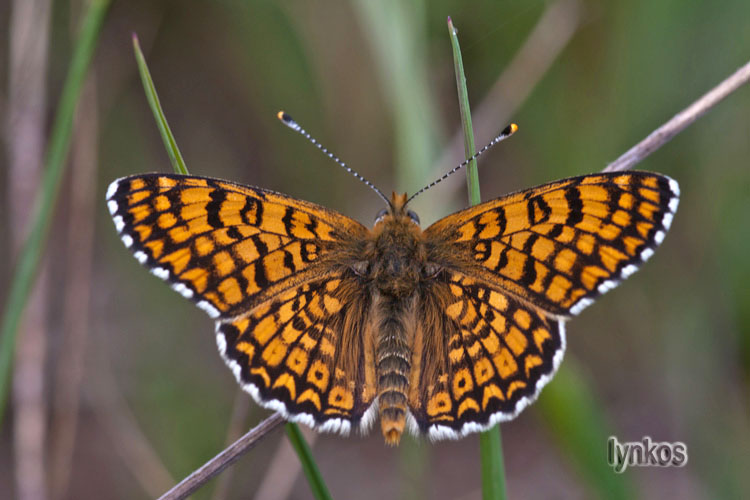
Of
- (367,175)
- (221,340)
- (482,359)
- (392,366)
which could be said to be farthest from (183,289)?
(367,175)

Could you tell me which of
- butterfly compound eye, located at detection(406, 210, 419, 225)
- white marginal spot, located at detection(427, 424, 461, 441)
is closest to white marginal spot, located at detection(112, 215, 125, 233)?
butterfly compound eye, located at detection(406, 210, 419, 225)

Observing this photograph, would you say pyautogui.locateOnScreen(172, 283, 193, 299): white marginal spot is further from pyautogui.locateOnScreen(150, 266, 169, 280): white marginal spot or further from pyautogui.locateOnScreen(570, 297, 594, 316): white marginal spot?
pyautogui.locateOnScreen(570, 297, 594, 316): white marginal spot

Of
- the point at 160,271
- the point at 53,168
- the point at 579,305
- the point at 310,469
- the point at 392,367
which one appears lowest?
the point at 310,469

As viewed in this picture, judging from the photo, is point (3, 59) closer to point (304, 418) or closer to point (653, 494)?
point (304, 418)

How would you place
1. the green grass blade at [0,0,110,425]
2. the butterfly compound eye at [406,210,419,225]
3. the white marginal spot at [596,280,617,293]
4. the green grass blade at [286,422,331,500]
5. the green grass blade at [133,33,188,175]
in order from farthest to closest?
the butterfly compound eye at [406,210,419,225]
the white marginal spot at [596,280,617,293]
the green grass blade at [0,0,110,425]
the green grass blade at [133,33,188,175]
the green grass blade at [286,422,331,500]

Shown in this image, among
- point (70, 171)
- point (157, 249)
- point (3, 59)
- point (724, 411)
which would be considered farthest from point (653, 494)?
point (3, 59)

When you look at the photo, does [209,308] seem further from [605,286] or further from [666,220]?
[666,220]
